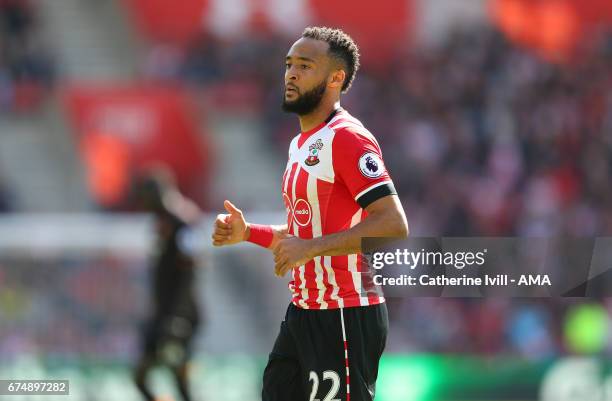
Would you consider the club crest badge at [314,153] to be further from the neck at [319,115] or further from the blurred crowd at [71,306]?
the blurred crowd at [71,306]

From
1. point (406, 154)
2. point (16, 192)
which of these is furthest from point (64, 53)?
point (406, 154)

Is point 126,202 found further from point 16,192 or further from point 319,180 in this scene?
point 319,180

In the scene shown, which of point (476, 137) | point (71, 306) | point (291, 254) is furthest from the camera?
point (476, 137)

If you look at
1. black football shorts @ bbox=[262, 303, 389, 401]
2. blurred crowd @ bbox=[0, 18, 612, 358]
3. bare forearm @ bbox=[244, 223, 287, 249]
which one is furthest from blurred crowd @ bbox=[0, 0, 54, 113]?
black football shorts @ bbox=[262, 303, 389, 401]

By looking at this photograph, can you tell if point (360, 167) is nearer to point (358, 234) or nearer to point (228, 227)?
point (358, 234)

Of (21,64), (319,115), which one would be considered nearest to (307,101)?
(319,115)

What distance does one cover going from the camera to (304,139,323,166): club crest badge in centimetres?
519

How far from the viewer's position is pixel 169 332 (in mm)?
10094

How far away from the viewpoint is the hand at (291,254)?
15.7 ft

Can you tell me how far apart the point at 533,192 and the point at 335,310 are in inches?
478

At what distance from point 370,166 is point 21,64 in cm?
1687

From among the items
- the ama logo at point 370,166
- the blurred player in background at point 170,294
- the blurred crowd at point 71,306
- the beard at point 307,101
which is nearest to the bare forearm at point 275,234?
the beard at point 307,101

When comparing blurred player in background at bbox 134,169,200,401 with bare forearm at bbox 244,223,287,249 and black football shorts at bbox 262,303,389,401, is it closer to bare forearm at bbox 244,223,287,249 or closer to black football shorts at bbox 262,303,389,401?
bare forearm at bbox 244,223,287,249

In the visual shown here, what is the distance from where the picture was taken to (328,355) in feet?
17.0
